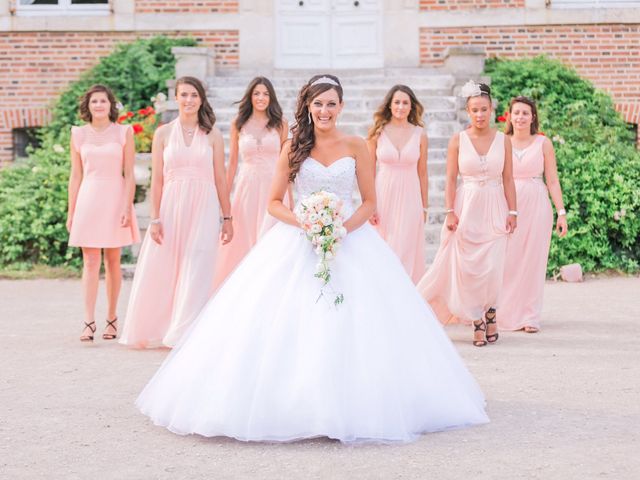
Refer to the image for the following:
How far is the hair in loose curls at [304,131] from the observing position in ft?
18.1

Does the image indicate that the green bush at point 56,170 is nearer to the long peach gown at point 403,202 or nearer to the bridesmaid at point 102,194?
the bridesmaid at point 102,194

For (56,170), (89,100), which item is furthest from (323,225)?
(56,170)

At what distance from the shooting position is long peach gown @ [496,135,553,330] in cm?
869

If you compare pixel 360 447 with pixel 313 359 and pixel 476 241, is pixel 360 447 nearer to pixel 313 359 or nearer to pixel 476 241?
pixel 313 359

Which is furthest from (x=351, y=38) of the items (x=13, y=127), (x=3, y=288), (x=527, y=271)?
(x=527, y=271)

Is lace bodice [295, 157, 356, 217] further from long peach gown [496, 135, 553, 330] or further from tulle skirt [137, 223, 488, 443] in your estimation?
long peach gown [496, 135, 553, 330]

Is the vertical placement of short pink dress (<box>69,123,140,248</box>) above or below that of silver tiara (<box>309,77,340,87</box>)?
below

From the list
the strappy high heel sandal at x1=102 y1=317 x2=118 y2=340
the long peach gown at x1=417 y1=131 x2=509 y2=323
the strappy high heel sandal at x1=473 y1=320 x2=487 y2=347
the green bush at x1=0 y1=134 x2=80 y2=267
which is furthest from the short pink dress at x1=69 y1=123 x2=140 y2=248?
the green bush at x1=0 y1=134 x2=80 y2=267

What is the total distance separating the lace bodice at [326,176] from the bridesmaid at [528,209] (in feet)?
11.5

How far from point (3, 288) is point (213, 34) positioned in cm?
625

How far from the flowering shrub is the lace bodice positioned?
7.62 m

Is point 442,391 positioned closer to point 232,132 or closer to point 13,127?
point 232,132

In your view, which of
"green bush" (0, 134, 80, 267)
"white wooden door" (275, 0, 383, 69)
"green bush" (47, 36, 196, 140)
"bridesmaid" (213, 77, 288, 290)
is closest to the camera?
"bridesmaid" (213, 77, 288, 290)

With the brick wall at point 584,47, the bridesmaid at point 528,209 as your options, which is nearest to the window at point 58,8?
the brick wall at point 584,47
